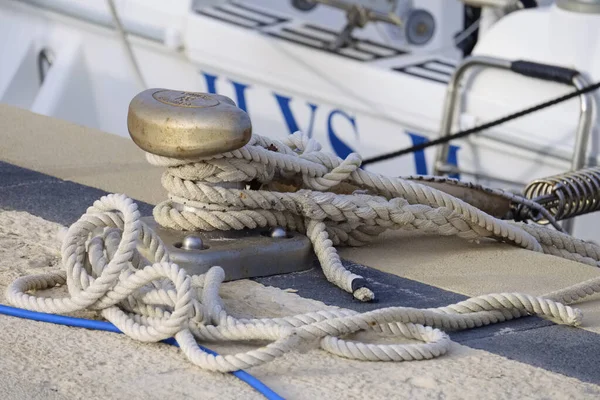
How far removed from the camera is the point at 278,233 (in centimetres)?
179

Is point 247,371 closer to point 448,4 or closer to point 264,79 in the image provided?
point 264,79

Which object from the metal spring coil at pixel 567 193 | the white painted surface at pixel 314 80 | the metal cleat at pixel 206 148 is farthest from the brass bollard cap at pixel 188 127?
the white painted surface at pixel 314 80

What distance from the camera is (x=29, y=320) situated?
1484 millimetres

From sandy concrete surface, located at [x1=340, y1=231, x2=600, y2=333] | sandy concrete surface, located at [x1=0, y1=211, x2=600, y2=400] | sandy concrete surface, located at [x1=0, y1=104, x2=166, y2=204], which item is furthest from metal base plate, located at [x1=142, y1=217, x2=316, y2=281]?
sandy concrete surface, located at [x1=0, y1=104, x2=166, y2=204]

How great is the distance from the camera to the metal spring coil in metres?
2.38

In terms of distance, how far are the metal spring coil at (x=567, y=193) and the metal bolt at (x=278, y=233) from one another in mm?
761

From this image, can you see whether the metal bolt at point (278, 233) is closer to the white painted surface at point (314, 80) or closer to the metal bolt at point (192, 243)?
the metal bolt at point (192, 243)

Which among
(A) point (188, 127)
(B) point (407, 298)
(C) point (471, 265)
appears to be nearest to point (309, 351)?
(B) point (407, 298)

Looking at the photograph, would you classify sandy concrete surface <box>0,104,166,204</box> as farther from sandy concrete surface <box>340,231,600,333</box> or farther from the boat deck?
sandy concrete surface <box>340,231,600,333</box>

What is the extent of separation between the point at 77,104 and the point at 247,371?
15.8 ft

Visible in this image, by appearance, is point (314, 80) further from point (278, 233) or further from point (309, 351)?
point (309, 351)

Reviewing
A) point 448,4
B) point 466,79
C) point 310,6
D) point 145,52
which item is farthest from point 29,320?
point 448,4

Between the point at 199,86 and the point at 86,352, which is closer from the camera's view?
the point at 86,352

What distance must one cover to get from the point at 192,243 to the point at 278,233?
166 millimetres
